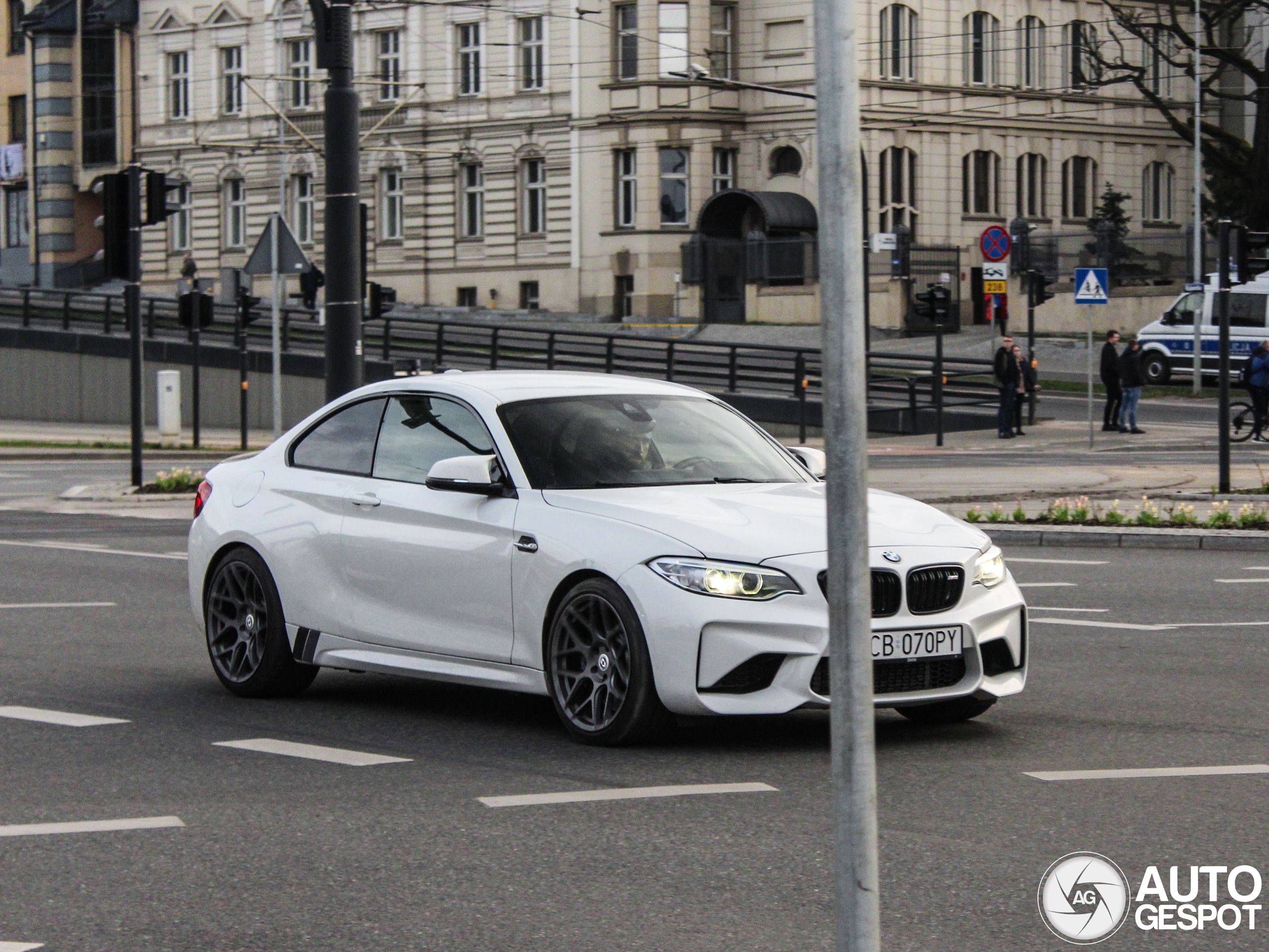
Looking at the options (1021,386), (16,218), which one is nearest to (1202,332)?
(1021,386)

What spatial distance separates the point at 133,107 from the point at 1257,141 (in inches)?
1579

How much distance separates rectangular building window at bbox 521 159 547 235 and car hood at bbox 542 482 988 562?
57.3 meters

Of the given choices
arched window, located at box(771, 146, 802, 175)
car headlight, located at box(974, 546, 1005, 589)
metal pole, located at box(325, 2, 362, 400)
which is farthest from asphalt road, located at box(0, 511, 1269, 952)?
arched window, located at box(771, 146, 802, 175)

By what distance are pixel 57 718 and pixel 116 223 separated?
14.8 metres

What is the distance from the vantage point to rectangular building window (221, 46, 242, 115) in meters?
73.0

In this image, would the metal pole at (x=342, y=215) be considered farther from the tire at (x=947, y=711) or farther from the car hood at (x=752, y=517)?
the tire at (x=947, y=711)

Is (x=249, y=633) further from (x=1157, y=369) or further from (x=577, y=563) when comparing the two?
(x=1157, y=369)

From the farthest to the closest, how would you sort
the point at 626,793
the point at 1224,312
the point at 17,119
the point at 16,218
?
the point at 17,119, the point at 16,218, the point at 1224,312, the point at 626,793

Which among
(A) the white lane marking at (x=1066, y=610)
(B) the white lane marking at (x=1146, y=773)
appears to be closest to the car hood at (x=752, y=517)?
(B) the white lane marking at (x=1146, y=773)

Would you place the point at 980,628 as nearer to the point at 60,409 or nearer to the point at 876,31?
the point at 60,409

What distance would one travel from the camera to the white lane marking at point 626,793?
283 inches

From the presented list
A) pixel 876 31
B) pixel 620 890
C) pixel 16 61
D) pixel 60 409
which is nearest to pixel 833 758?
pixel 620 890

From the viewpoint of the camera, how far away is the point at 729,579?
795cm

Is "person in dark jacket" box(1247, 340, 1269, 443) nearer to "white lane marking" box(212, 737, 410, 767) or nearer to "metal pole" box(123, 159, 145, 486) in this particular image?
"metal pole" box(123, 159, 145, 486)
